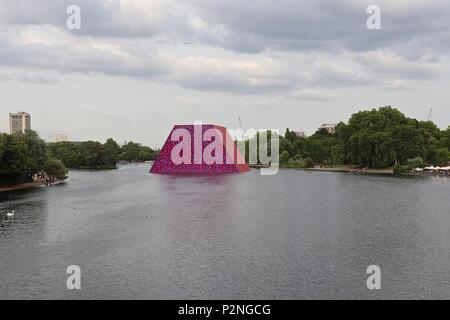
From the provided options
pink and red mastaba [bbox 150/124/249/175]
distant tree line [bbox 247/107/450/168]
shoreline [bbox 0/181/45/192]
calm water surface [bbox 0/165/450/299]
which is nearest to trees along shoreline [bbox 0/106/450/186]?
distant tree line [bbox 247/107/450/168]

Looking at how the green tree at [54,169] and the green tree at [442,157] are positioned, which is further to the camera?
the green tree at [442,157]

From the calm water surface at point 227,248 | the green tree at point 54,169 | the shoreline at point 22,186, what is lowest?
the calm water surface at point 227,248

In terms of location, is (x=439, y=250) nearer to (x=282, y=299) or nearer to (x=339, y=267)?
(x=339, y=267)

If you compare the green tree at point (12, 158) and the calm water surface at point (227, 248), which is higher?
the green tree at point (12, 158)

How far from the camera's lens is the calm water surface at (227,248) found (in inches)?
658

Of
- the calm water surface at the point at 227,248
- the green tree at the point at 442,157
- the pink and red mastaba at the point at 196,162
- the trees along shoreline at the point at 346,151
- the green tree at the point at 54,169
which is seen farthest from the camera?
the green tree at the point at 442,157

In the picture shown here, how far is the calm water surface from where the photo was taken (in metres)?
16.7

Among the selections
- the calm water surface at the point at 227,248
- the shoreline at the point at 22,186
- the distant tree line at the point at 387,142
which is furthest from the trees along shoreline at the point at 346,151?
the calm water surface at the point at 227,248

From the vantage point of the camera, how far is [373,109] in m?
96.9

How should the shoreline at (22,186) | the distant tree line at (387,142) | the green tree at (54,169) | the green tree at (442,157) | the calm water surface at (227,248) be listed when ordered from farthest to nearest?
the green tree at (442,157), the distant tree line at (387,142), the green tree at (54,169), the shoreline at (22,186), the calm water surface at (227,248)

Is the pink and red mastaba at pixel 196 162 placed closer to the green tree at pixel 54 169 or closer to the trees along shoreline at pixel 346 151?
the trees along shoreline at pixel 346 151

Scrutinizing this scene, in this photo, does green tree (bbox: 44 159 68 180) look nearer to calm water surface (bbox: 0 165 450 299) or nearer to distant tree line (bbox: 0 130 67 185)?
distant tree line (bbox: 0 130 67 185)

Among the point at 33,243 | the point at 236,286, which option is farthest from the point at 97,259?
the point at 236,286

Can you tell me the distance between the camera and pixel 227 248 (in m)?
22.4
